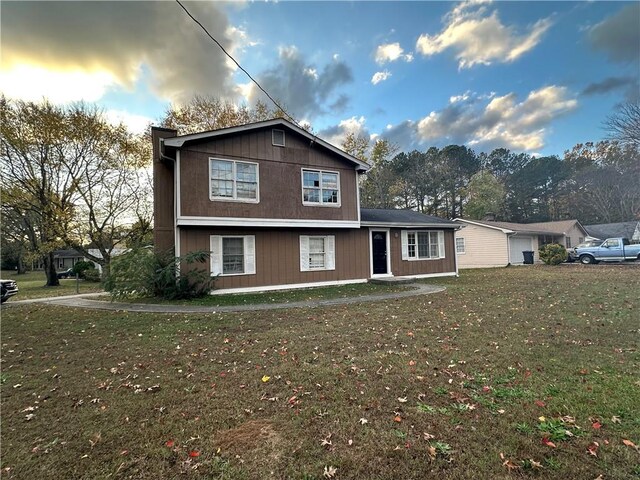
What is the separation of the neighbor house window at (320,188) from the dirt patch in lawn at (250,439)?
11006mm

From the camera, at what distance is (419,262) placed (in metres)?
16.8

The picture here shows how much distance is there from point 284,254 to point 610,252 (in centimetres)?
2457

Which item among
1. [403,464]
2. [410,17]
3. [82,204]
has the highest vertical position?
[410,17]

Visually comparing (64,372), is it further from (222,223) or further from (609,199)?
(609,199)

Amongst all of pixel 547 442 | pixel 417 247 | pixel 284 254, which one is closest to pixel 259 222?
pixel 284 254

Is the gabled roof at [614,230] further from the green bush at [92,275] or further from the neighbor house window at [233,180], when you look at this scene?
the green bush at [92,275]

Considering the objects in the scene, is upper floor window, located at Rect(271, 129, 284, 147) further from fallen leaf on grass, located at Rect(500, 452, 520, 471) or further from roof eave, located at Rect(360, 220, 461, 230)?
fallen leaf on grass, located at Rect(500, 452, 520, 471)

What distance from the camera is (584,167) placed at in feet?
151

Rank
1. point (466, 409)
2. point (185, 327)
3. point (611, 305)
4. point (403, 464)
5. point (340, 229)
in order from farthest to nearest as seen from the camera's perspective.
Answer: point (340, 229) → point (611, 305) → point (185, 327) → point (466, 409) → point (403, 464)

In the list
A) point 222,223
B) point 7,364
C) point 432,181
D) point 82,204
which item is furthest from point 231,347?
point 432,181

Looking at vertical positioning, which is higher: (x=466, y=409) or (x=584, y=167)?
(x=584, y=167)


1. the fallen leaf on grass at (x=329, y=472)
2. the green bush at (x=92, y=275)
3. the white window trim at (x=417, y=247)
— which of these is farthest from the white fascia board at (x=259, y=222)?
the green bush at (x=92, y=275)

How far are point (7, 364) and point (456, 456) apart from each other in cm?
660

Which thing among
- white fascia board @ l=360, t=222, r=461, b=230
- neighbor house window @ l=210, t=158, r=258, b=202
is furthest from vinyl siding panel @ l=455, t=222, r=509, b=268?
neighbor house window @ l=210, t=158, r=258, b=202
